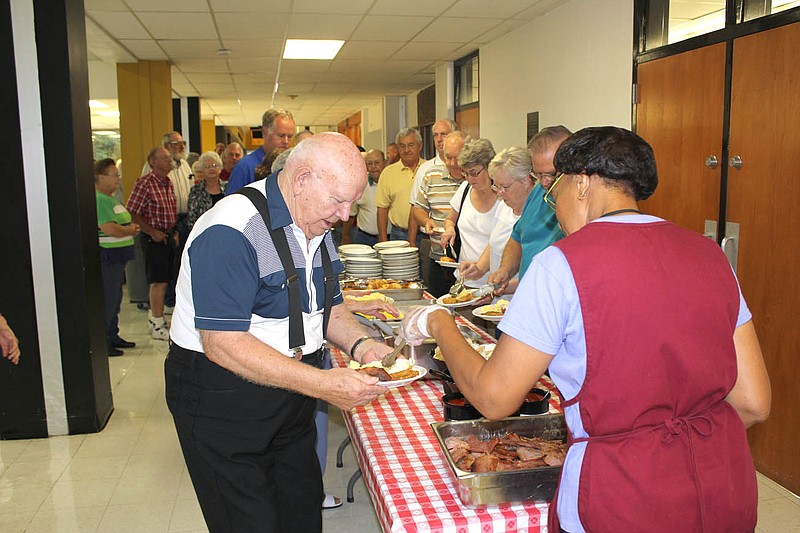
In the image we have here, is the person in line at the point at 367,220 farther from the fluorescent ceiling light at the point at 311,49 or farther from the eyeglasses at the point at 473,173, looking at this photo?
the eyeglasses at the point at 473,173

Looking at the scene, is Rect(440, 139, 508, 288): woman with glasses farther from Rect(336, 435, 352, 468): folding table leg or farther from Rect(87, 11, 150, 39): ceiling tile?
Rect(87, 11, 150, 39): ceiling tile

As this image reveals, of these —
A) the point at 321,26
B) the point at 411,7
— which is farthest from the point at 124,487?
the point at 321,26

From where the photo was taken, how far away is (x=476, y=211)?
12.5 feet

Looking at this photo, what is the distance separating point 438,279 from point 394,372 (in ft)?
9.10

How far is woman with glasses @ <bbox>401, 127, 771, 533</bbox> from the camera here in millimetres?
1143

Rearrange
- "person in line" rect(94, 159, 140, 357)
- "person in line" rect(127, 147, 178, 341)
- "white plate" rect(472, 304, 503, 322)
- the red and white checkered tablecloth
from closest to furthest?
the red and white checkered tablecloth → "white plate" rect(472, 304, 503, 322) → "person in line" rect(94, 159, 140, 357) → "person in line" rect(127, 147, 178, 341)

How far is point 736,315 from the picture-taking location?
4.04ft

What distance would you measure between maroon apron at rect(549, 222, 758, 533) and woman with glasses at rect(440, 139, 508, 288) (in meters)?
2.28

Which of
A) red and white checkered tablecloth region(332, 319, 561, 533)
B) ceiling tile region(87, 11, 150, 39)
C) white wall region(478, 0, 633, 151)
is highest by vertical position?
ceiling tile region(87, 11, 150, 39)

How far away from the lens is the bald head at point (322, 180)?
1564 millimetres

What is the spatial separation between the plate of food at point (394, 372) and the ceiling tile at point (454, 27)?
4627 mm

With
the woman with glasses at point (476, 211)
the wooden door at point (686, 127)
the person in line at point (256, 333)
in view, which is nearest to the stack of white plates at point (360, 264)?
the woman with glasses at point (476, 211)

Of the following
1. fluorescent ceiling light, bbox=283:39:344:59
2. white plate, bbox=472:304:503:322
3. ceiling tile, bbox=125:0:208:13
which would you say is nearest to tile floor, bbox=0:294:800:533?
white plate, bbox=472:304:503:322

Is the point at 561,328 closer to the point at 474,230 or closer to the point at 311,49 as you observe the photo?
the point at 474,230
